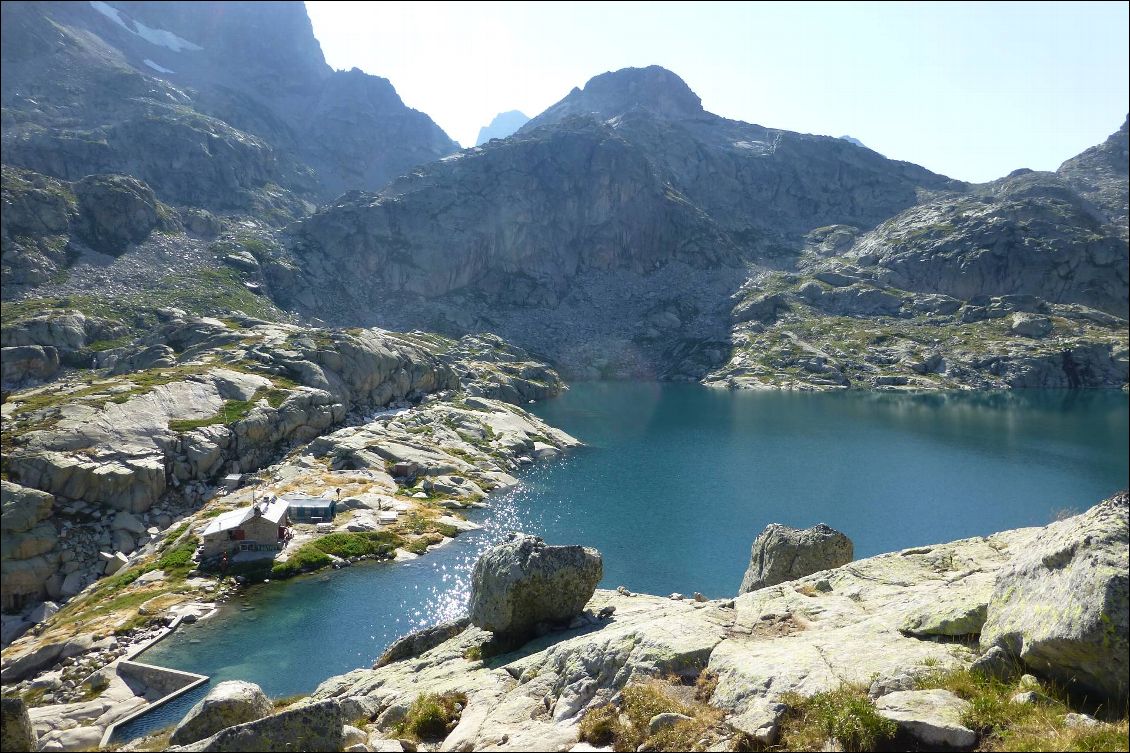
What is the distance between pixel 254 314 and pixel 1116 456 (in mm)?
215501

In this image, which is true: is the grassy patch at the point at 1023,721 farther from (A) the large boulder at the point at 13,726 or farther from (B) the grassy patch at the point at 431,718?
(A) the large boulder at the point at 13,726

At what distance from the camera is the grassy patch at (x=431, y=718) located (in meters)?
15.0

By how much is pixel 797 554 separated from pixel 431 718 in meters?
19.4

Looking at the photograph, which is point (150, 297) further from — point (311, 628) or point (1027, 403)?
point (1027, 403)

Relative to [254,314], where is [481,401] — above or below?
below

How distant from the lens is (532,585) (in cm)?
2162

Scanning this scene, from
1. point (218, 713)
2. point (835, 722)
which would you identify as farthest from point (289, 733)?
point (835, 722)

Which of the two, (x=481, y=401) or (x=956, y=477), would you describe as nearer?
(x=956, y=477)

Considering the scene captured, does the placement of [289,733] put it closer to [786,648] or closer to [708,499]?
[786,648]

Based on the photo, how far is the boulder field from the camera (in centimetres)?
1036

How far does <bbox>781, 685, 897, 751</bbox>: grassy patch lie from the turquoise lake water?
36.8 meters

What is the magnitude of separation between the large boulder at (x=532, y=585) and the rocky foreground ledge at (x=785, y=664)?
65 mm

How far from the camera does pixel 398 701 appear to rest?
18078 mm

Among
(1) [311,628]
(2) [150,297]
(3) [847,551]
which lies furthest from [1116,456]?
(2) [150,297]
